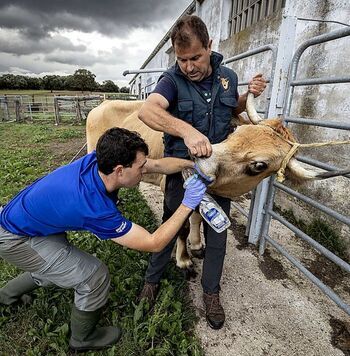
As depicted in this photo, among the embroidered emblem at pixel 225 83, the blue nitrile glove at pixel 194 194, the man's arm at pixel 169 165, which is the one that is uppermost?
the embroidered emblem at pixel 225 83

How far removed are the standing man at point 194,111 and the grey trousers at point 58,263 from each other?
0.61 meters

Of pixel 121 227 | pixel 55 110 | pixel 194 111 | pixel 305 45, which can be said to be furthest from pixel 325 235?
pixel 55 110

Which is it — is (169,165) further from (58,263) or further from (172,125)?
(58,263)

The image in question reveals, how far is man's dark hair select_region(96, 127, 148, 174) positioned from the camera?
183 centimetres

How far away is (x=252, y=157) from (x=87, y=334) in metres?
1.74

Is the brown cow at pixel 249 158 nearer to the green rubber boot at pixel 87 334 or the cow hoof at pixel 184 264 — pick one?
the cow hoof at pixel 184 264

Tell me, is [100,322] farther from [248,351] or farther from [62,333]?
[248,351]

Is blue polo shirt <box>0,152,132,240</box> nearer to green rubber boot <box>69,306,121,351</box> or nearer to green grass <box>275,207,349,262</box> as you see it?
green rubber boot <box>69,306,121,351</box>

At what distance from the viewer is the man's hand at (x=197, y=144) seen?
193 centimetres

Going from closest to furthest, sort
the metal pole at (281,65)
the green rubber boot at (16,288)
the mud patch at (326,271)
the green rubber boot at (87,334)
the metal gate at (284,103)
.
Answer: the green rubber boot at (87,334) < the green rubber boot at (16,288) < the metal gate at (284,103) < the metal pole at (281,65) < the mud patch at (326,271)

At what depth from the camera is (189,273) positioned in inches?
119

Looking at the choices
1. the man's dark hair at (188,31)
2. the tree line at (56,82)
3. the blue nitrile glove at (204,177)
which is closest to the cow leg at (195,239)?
the blue nitrile glove at (204,177)

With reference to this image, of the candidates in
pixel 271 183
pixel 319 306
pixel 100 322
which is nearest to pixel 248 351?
pixel 319 306

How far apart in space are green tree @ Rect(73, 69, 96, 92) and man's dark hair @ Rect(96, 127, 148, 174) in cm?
7318
